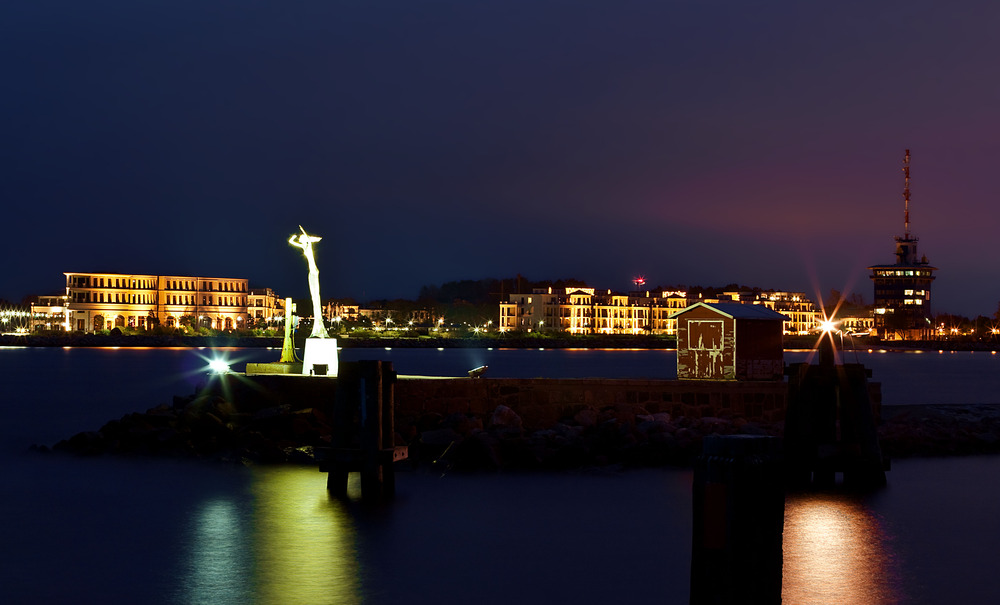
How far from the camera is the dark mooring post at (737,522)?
25.2 feet

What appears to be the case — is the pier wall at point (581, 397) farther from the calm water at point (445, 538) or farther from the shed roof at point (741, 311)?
the calm water at point (445, 538)

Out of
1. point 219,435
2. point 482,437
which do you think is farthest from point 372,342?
point 482,437

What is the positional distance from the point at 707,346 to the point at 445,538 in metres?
13.0

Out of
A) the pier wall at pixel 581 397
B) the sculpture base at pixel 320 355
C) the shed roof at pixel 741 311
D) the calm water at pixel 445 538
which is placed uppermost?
the shed roof at pixel 741 311

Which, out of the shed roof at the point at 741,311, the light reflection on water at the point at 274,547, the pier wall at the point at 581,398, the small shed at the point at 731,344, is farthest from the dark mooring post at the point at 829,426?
the light reflection on water at the point at 274,547

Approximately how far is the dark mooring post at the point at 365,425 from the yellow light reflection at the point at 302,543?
0.82 m

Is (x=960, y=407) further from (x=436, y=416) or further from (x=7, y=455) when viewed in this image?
(x=7, y=455)

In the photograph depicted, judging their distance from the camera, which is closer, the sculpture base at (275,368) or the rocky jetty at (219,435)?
the rocky jetty at (219,435)

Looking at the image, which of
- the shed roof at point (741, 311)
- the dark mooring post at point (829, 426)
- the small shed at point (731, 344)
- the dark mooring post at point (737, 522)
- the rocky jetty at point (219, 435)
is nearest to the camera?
the dark mooring post at point (737, 522)

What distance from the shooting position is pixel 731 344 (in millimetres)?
27953

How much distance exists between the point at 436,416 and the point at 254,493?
5.48 metres

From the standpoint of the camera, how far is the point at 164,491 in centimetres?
2177

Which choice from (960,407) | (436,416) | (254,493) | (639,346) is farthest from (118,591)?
(639,346)

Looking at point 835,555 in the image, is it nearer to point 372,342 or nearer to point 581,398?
point 581,398
